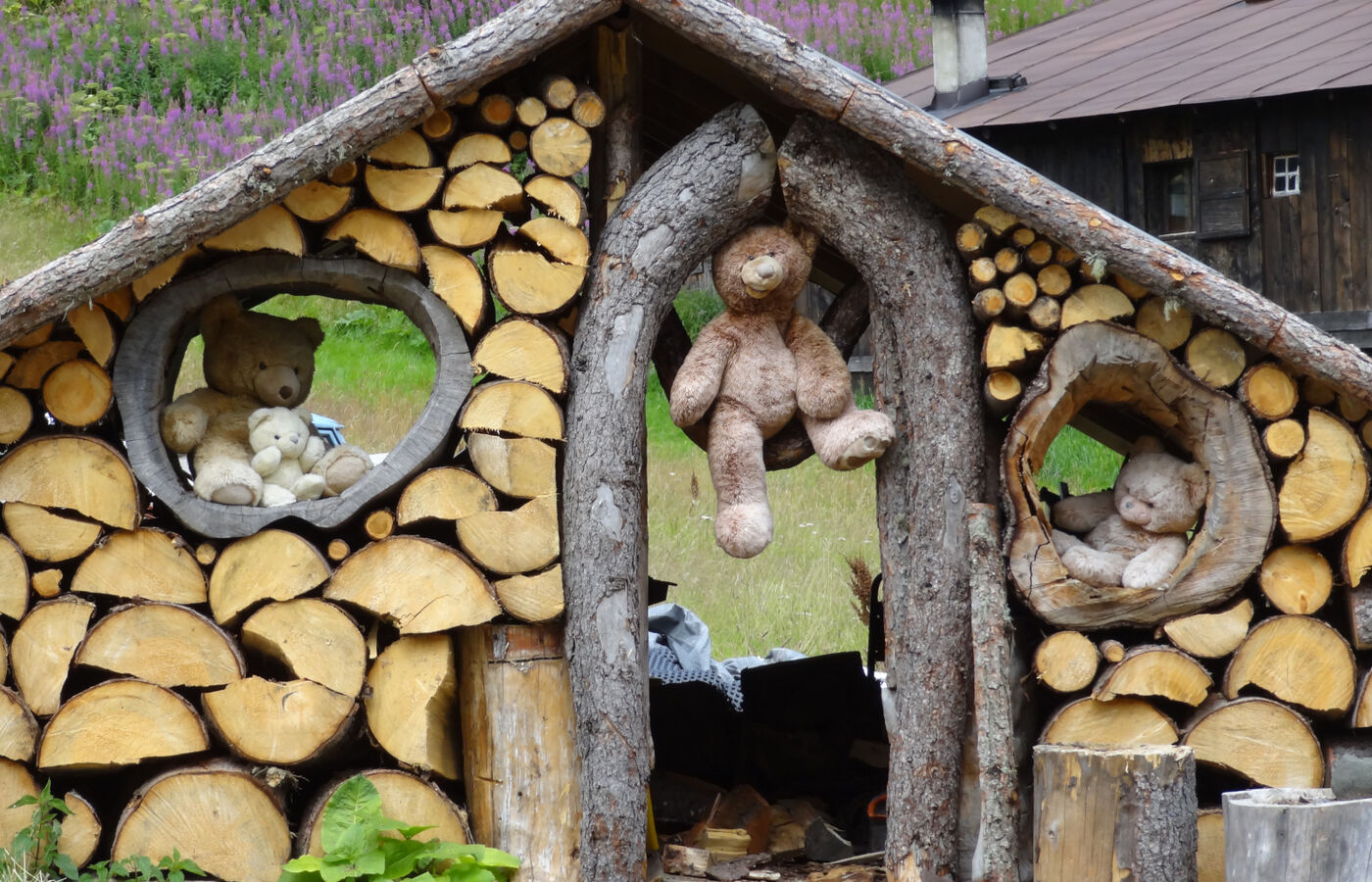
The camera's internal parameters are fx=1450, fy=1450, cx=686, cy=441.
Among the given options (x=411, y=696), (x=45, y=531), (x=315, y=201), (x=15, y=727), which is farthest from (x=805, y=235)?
(x=15, y=727)

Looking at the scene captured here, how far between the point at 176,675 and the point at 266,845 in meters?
0.53

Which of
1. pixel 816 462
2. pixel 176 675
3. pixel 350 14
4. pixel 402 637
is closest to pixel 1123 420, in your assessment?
pixel 402 637

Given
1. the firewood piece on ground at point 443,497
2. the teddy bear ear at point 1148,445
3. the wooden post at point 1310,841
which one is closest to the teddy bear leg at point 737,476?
the firewood piece on ground at point 443,497

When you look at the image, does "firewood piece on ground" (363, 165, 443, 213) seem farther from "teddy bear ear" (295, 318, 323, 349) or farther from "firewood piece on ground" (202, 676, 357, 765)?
"firewood piece on ground" (202, 676, 357, 765)

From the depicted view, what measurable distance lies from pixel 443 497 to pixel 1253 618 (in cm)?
225

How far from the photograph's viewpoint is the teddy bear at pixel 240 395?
4.16 metres

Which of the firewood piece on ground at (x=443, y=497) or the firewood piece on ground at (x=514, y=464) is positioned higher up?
the firewood piece on ground at (x=514, y=464)

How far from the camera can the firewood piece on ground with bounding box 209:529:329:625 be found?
3.96 m

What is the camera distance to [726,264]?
4.28m

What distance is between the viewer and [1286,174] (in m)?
12.2

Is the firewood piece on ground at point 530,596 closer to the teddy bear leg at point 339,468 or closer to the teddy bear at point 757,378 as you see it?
the teddy bear at point 757,378

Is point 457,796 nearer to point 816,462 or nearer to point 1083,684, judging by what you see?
point 1083,684

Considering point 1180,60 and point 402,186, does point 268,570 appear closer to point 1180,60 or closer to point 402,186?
point 402,186

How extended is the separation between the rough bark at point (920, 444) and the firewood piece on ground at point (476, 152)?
81 centimetres
